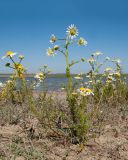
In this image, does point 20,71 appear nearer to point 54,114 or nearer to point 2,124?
point 54,114

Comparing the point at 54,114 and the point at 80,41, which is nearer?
the point at 80,41

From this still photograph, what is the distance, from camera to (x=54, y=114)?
4082 mm

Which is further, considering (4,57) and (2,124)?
(2,124)

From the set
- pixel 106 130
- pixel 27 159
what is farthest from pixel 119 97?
pixel 27 159

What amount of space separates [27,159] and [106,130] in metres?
1.42

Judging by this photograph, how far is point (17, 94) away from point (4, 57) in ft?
12.6

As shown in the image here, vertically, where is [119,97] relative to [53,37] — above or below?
below

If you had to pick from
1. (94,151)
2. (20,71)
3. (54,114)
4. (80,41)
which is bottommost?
(94,151)

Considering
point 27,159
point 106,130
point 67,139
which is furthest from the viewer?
point 106,130

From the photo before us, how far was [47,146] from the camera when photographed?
3705mm

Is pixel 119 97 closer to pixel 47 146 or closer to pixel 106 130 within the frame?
pixel 106 130

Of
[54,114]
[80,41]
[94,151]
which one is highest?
[80,41]

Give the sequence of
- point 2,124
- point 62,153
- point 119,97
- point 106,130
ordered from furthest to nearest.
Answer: point 119,97
point 2,124
point 106,130
point 62,153

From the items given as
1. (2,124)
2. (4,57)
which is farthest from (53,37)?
(2,124)
